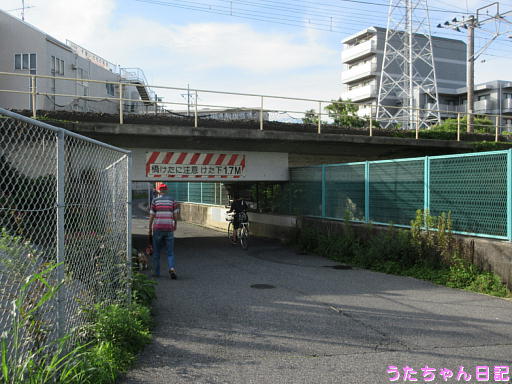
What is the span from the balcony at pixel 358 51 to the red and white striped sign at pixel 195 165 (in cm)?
5243

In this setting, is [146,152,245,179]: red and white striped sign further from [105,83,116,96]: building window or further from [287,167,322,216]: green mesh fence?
[105,83,116,96]: building window

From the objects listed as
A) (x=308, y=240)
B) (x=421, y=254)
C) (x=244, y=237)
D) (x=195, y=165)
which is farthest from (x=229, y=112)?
(x=421, y=254)

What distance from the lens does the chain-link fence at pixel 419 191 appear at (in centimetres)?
903

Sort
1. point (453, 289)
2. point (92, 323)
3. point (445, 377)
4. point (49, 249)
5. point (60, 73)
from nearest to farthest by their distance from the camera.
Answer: point (49, 249) → point (445, 377) → point (92, 323) → point (453, 289) → point (60, 73)

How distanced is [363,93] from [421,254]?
5818 cm

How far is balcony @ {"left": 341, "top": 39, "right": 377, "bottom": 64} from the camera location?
63.8 metres

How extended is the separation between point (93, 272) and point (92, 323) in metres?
0.60

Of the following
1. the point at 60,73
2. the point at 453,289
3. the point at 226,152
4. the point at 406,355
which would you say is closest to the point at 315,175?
the point at 226,152

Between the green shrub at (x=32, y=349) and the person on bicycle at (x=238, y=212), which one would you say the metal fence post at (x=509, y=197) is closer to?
the green shrub at (x=32, y=349)

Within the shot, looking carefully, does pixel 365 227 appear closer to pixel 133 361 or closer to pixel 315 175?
pixel 315 175

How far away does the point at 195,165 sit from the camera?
635 inches

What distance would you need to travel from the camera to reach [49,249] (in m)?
4.21

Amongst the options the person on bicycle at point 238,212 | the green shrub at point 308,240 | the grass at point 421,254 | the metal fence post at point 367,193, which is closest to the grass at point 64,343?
the grass at point 421,254

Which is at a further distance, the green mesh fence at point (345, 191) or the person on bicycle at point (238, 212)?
the person on bicycle at point (238, 212)
